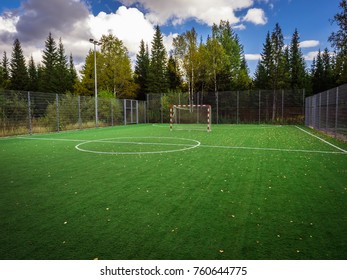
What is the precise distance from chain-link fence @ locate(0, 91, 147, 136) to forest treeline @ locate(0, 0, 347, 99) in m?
3.93

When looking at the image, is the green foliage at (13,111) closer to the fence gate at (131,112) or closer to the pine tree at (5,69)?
the fence gate at (131,112)

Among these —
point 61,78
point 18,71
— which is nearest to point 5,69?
point 18,71

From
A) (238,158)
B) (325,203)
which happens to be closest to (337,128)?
(238,158)

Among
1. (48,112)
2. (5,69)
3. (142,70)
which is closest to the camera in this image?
(48,112)

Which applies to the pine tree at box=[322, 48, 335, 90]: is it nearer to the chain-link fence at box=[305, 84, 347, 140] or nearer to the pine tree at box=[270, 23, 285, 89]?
the pine tree at box=[270, 23, 285, 89]

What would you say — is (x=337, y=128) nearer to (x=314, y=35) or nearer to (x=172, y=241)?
(x=172, y=241)

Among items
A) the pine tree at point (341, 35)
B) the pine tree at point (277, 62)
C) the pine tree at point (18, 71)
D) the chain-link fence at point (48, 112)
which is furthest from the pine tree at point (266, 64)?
the pine tree at point (18, 71)

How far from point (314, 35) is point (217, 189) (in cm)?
3827

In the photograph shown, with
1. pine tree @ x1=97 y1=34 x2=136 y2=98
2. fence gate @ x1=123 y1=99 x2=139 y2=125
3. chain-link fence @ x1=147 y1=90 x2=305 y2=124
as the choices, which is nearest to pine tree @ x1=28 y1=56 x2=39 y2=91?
pine tree @ x1=97 y1=34 x2=136 y2=98

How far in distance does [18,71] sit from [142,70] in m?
21.7

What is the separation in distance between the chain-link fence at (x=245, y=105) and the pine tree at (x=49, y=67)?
23.9m

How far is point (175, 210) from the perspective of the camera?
3.71m

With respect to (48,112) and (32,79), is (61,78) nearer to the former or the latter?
(32,79)

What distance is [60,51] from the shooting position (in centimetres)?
5294
